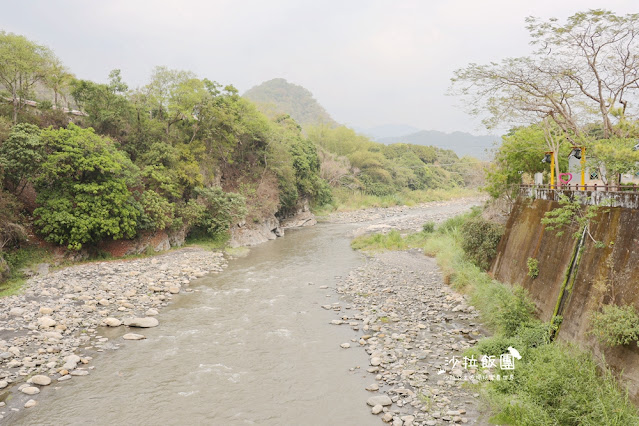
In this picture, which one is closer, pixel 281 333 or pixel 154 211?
pixel 281 333

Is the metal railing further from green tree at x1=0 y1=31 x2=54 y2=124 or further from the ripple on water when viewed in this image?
green tree at x1=0 y1=31 x2=54 y2=124

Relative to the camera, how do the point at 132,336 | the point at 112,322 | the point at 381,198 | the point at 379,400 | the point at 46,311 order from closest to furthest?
1. the point at 379,400
2. the point at 132,336
3. the point at 112,322
4. the point at 46,311
5. the point at 381,198

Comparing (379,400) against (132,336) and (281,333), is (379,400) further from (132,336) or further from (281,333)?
(132,336)

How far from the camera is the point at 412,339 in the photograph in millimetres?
11352

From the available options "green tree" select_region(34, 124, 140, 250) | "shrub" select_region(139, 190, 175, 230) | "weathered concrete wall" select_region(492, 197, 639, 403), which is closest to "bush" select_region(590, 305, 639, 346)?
"weathered concrete wall" select_region(492, 197, 639, 403)

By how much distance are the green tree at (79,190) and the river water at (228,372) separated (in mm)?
6483

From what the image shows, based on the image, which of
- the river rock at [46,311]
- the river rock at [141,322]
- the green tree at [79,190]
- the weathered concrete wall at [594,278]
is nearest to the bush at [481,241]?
the weathered concrete wall at [594,278]

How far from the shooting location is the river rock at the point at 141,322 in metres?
12.7

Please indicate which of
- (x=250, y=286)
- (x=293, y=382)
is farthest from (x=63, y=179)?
(x=293, y=382)

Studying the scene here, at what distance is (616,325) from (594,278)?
1927mm

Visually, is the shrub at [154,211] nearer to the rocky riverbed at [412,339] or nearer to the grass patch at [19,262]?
the grass patch at [19,262]

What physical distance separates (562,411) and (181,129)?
2625 cm

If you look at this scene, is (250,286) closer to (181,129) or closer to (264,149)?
(181,129)

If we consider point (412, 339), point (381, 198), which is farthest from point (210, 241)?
point (381, 198)
